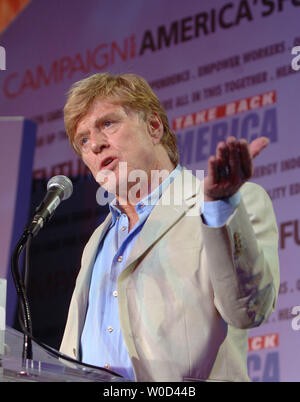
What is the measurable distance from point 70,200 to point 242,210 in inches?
62.0

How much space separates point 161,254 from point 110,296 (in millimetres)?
218

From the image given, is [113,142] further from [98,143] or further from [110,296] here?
[110,296]

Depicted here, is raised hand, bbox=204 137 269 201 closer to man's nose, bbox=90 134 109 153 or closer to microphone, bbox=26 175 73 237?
microphone, bbox=26 175 73 237

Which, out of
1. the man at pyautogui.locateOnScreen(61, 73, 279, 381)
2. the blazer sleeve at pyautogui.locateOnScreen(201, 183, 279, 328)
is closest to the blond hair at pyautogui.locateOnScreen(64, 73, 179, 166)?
the man at pyautogui.locateOnScreen(61, 73, 279, 381)

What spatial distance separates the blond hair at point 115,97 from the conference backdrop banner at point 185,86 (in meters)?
0.45

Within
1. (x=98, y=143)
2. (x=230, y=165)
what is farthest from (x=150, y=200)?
(x=230, y=165)

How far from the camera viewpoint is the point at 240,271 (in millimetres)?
1622

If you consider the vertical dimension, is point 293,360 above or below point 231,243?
below

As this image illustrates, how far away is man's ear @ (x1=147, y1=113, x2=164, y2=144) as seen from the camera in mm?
2334

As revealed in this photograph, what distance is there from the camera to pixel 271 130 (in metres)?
2.79

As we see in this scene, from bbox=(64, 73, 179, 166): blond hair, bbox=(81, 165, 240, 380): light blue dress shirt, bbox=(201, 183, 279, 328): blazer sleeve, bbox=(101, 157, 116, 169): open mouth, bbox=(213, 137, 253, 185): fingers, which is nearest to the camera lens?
bbox=(213, 137, 253, 185): fingers

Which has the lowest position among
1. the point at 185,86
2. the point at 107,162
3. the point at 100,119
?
the point at 107,162

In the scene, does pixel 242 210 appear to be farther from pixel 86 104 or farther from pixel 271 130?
pixel 271 130

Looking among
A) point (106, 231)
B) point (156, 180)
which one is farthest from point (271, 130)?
point (106, 231)
